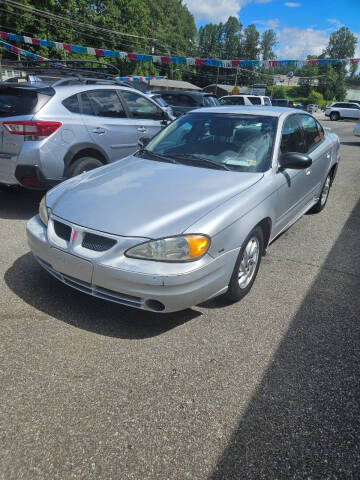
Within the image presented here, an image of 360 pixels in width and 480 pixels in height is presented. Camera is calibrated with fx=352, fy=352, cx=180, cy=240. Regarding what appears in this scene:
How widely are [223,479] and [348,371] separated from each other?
1.21 meters

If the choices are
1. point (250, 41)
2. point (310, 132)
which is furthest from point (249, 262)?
point (250, 41)

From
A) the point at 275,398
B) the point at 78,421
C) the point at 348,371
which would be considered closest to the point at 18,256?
the point at 78,421

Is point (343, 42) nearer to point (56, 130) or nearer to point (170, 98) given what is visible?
point (170, 98)

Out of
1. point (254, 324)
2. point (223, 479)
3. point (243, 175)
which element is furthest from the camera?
point (243, 175)

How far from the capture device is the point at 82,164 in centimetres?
490

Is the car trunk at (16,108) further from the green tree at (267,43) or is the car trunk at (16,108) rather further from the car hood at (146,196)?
the green tree at (267,43)

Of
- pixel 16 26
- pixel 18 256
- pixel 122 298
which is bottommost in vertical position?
pixel 18 256

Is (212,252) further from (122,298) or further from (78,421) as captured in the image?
(78,421)

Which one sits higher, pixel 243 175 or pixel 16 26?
pixel 16 26

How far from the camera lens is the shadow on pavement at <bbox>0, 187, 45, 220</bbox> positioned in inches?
193

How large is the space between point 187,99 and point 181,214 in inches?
493

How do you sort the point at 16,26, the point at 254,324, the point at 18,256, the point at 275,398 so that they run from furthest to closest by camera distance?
the point at 16,26, the point at 18,256, the point at 254,324, the point at 275,398

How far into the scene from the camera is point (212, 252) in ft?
8.16

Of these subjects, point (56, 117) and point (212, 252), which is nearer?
point (212, 252)
